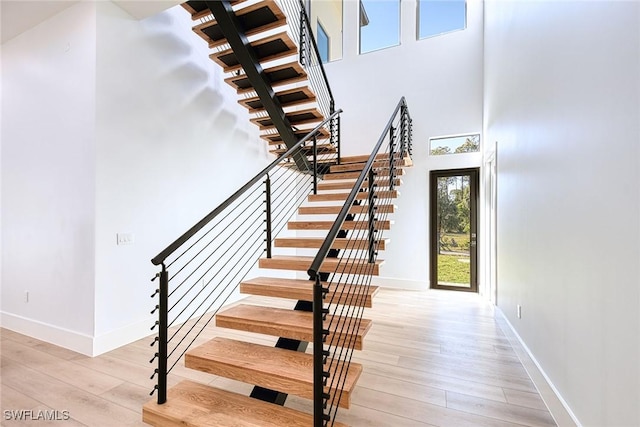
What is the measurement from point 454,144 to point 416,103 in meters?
1.04

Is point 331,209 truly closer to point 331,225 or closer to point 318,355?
point 331,225

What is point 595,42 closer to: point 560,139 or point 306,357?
point 560,139

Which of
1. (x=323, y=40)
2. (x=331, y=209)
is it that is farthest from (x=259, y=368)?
(x=323, y=40)

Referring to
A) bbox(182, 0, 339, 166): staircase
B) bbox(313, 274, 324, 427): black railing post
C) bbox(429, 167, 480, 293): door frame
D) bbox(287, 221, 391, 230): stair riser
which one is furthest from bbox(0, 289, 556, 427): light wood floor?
bbox(182, 0, 339, 166): staircase

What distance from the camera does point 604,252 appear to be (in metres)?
1.35

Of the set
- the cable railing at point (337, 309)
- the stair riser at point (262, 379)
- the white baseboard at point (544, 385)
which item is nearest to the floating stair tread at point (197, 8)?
the cable railing at point (337, 309)

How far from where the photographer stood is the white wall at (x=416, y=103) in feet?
17.0

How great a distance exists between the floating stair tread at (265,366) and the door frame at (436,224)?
12.7ft

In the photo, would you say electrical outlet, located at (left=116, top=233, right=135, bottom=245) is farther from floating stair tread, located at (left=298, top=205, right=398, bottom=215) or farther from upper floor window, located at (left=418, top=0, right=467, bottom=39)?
upper floor window, located at (left=418, top=0, right=467, bottom=39)

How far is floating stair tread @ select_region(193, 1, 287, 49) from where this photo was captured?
294 centimetres

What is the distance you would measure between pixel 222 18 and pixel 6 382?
143 inches

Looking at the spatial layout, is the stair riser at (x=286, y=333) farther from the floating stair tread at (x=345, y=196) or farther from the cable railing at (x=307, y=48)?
the cable railing at (x=307, y=48)

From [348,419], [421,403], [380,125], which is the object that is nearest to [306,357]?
[348,419]

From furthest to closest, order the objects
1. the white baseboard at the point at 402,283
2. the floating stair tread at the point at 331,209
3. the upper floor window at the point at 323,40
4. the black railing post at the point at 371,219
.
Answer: the upper floor window at the point at 323,40, the white baseboard at the point at 402,283, the floating stair tread at the point at 331,209, the black railing post at the point at 371,219
